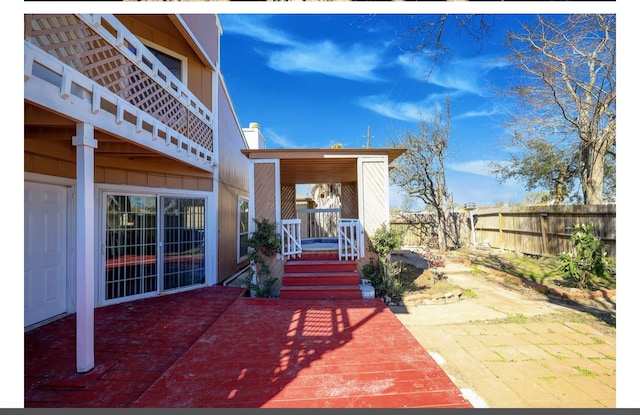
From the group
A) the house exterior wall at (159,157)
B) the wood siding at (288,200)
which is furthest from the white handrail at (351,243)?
the wood siding at (288,200)

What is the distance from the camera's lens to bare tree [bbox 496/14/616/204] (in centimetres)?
591

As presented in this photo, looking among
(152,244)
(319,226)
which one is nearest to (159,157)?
(152,244)

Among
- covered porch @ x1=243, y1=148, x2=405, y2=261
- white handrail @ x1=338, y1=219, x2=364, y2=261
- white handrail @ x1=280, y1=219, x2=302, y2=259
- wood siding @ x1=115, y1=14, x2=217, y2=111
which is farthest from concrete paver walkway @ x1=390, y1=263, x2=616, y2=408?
wood siding @ x1=115, y1=14, x2=217, y2=111

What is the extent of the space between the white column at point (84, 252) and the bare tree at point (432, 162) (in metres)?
10.6

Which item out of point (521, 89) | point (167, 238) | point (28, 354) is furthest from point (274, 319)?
point (521, 89)

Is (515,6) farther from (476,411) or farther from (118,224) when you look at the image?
(118,224)

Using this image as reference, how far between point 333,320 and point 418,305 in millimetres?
2151

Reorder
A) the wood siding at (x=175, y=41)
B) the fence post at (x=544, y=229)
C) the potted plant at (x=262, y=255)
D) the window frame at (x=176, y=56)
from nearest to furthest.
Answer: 1. the wood siding at (x=175, y=41)
2. the potted plant at (x=262, y=255)
3. the window frame at (x=176, y=56)
4. the fence post at (x=544, y=229)

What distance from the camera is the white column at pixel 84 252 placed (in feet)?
8.73

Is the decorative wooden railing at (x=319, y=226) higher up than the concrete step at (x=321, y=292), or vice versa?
the decorative wooden railing at (x=319, y=226)

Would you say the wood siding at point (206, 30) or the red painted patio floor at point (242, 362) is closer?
the red painted patio floor at point (242, 362)

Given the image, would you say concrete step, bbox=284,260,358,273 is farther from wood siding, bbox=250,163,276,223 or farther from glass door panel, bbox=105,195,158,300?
glass door panel, bbox=105,195,158,300

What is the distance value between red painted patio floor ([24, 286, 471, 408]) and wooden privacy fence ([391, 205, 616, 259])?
228 inches

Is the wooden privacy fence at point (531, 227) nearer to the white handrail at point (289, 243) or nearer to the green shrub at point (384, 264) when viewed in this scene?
the green shrub at point (384, 264)
